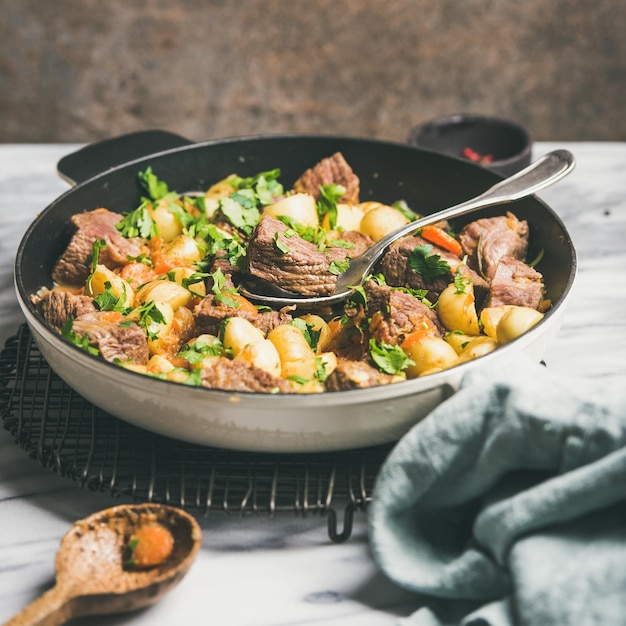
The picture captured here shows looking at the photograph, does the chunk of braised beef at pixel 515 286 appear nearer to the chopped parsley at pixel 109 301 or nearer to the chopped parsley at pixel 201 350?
the chopped parsley at pixel 201 350

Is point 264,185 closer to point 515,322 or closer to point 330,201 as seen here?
point 330,201

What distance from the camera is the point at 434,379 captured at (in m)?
1.58

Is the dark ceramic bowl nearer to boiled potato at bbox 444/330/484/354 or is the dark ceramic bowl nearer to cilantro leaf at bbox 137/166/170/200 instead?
cilantro leaf at bbox 137/166/170/200

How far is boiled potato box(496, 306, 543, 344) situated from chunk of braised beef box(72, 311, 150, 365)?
867 mm

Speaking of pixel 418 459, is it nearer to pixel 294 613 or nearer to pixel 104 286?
pixel 294 613

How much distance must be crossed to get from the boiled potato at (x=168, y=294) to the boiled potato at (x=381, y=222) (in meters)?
0.63

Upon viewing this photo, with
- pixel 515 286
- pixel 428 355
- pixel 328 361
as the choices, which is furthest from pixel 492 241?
pixel 328 361

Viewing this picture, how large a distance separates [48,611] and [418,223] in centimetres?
131

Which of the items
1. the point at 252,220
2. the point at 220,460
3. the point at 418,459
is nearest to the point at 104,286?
the point at 252,220

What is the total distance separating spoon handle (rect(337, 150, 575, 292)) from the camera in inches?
84.7

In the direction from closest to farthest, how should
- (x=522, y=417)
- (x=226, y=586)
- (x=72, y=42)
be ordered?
(x=522, y=417) < (x=226, y=586) < (x=72, y=42)

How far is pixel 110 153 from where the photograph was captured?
2.72 m

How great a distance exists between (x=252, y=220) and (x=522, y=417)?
1288 mm

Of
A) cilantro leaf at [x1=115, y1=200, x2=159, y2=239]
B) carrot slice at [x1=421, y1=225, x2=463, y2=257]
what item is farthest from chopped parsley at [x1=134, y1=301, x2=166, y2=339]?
carrot slice at [x1=421, y1=225, x2=463, y2=257]
